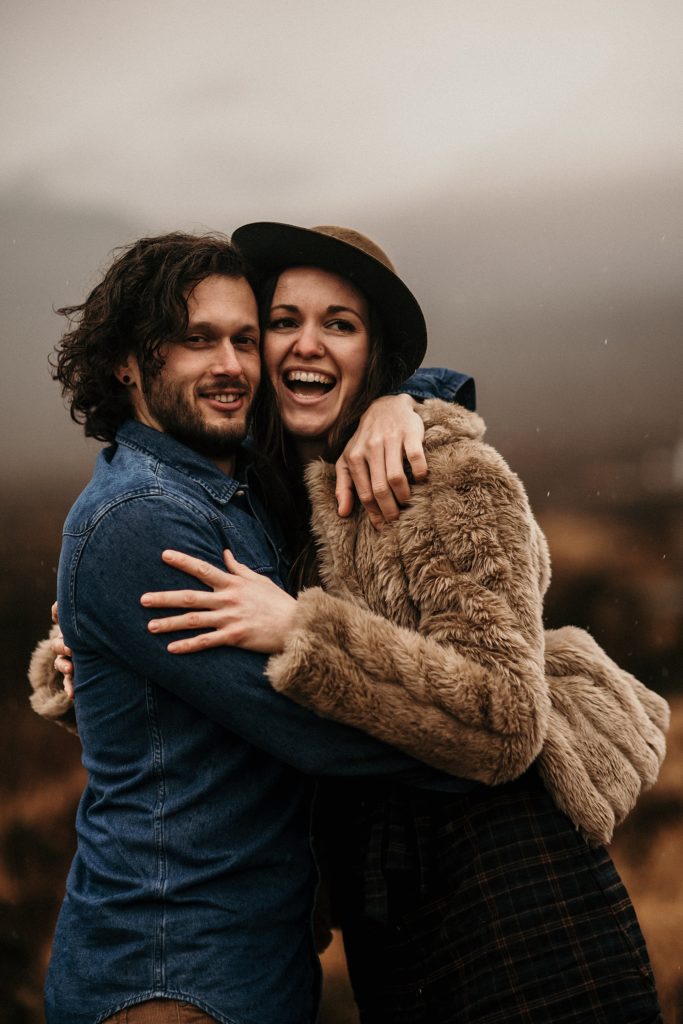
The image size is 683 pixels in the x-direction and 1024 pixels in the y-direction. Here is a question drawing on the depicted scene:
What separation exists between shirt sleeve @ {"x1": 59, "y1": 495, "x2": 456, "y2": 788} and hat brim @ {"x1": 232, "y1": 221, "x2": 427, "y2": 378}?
33.0 inches

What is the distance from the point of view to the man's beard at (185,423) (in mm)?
1832

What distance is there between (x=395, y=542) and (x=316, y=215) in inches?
86.2

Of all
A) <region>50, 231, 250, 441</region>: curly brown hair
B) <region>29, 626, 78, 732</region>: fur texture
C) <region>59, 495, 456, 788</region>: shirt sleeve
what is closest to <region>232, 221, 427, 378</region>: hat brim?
<region>50, 231, 250, 441</region>: curly brown hair

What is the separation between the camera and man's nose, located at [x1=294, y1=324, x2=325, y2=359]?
2.06 m

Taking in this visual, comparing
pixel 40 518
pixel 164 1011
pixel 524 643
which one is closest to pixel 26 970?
pixel 40 518

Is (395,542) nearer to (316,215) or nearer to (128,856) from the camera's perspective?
(128,856)

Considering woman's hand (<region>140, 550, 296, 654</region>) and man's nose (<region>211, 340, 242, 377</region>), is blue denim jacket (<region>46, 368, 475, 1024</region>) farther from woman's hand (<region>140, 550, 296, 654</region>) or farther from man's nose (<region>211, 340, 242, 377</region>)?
man's nose (<region>211, 340, 242, 377</region>)

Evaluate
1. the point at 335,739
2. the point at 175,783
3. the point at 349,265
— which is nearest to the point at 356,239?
the point at 349,265

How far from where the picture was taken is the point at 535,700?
1.47 metres

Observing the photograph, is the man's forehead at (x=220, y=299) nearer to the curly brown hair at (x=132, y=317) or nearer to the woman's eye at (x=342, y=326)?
the curly brown hair at (x=132, y=317)

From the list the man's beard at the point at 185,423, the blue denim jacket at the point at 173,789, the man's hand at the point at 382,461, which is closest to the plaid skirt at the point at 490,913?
the blue denim jacket at the point at 173,789

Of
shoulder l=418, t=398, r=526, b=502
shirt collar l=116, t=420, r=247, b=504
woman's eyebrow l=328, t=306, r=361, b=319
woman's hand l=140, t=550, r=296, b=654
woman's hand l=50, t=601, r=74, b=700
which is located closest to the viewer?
woman's hand l=140, t=550, r=296, b=654

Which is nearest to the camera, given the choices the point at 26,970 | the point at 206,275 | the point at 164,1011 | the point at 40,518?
the point at 164,1011

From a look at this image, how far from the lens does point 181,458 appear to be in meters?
1.74
